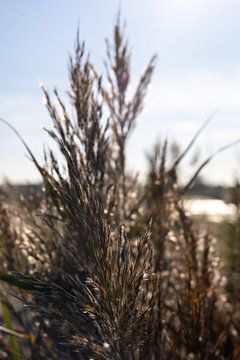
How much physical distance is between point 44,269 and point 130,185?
56cm

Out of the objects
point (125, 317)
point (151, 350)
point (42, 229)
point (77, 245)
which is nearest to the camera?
point (125, 317)

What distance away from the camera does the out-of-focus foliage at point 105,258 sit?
1266mm

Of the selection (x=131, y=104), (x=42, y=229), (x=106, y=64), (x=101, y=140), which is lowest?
(x=42, y=229)

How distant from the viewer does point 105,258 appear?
1241 mm

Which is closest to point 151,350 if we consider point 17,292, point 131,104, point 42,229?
point 42,229

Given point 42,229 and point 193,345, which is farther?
point 42,229

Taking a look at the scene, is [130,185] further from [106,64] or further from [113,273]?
[113,273]

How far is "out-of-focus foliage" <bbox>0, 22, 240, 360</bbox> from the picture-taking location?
4.15ft

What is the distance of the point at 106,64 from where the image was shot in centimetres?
220

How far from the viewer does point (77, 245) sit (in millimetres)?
1715

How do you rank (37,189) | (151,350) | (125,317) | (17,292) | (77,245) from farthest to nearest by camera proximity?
(37,189) → (17,292) → (77,245) → (151,350) → (125,317)

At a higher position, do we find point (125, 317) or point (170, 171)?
point (170, 171)

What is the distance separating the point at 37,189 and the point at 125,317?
5.76 ft

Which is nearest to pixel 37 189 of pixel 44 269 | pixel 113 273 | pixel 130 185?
pixel 130 185
